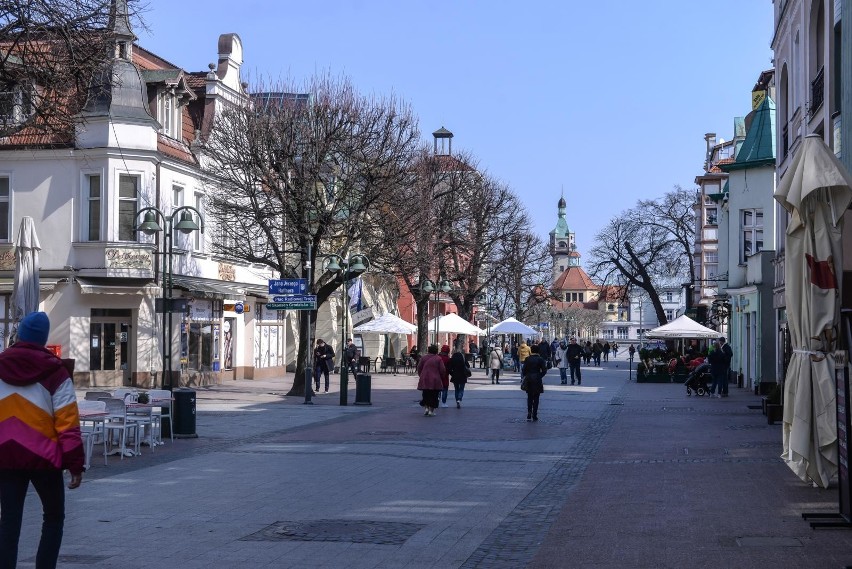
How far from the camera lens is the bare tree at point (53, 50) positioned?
1259 centimetres

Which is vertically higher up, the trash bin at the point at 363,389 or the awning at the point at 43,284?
the awning at the point at 43,284

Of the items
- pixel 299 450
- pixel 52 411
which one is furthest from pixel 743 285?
pixel 52 411

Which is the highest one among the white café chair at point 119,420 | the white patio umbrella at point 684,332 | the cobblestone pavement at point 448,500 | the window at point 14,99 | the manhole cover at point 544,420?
the window at point 14,99

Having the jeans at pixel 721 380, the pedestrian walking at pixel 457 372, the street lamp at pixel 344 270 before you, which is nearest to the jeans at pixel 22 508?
the street lamp at pixel 344 270

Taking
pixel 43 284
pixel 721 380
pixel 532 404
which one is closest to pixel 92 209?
pixel 43 284

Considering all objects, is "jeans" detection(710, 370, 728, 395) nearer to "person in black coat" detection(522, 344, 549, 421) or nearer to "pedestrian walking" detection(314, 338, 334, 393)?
"person in black coat" detection(522, 344, 549, 421)

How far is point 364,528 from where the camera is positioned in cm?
1084

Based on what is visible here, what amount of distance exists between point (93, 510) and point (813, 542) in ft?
23.1

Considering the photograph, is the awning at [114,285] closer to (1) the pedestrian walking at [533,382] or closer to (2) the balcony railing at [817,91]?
(1) the pedestrian walking at [533,382]

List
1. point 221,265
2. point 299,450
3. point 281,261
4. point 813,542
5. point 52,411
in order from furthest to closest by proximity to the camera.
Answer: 1. point 221,265
2. point 281,261
3. point 299,450
4. point 813,542
5. point 52,411

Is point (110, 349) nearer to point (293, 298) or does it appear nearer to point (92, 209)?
point (92, 209)

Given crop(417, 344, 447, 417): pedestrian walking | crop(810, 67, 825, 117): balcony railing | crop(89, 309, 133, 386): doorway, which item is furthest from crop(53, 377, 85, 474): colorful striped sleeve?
crop(89, 309, 133, 386): doorway

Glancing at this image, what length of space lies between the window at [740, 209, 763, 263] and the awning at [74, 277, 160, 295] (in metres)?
22.2

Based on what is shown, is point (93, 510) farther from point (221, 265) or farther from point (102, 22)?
point (221, 265)
